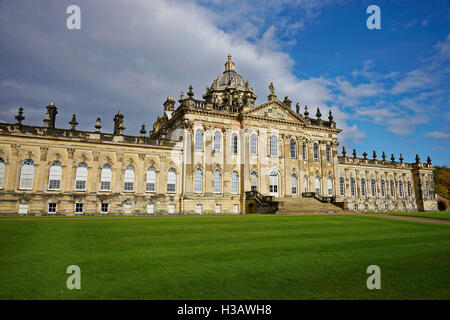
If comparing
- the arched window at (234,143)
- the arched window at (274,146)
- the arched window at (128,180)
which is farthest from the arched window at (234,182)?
the arched window at (128,180)

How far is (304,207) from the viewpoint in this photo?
3278cm

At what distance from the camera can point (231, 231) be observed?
14.6 m

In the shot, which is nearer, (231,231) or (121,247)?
(121,247)

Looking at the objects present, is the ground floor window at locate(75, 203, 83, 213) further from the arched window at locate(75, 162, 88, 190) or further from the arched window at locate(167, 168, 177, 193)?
the arched window at locate(167, 168, 177, 193)

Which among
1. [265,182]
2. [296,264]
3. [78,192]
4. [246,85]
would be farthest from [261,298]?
[246,85]

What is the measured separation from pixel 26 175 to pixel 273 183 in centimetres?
2956

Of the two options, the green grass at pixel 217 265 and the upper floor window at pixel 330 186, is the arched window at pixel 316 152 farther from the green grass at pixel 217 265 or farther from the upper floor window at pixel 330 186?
the green grass at pixel 217 265

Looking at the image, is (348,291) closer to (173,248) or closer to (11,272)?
(173,248)

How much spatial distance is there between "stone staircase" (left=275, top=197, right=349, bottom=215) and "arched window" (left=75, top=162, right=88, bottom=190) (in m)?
21.7

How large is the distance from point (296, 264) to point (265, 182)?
31475mm

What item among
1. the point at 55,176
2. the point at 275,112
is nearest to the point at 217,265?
the point at 55,176

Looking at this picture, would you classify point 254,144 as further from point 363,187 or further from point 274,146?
point 363,187

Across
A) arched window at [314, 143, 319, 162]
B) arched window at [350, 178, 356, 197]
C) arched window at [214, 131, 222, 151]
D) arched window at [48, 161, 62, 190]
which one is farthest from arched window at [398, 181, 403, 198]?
arched window at [48, 161, 62, 190]

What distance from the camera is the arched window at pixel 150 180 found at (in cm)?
3484
